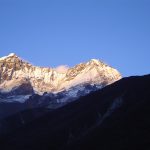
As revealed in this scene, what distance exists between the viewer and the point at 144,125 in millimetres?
193250

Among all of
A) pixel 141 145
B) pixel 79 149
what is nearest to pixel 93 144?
pixel 79 149

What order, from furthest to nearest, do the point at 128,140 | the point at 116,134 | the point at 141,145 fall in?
the point at 116,134 < the point at 128,140 < the point at 141,145

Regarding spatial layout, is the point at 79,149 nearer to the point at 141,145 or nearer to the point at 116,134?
the point at 116,134

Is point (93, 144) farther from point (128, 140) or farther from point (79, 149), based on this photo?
point (128, 140)

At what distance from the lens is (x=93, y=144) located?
198 meters

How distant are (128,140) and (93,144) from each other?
19259 mm

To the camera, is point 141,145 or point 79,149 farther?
point 79,149

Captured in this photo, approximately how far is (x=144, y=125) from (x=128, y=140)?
43.2 feet

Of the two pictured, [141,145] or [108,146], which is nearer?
[141,145]

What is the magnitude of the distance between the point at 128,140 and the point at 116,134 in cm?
1584

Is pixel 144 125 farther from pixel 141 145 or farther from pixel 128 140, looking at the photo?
pixel 141 145

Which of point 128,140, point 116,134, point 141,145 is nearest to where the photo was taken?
point 141,145

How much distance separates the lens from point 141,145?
554 ft

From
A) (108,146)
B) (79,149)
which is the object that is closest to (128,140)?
(108,146)
